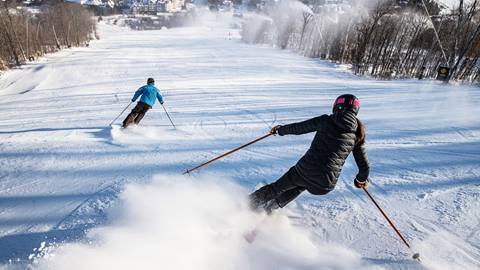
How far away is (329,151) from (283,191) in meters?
0.74

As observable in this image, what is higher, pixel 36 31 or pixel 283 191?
pixel 283 191

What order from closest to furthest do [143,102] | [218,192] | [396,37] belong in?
[218,192] → [143,102] → [396,37]

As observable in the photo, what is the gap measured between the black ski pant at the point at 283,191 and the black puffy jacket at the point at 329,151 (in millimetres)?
98

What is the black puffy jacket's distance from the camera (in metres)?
2.73

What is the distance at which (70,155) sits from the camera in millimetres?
5160

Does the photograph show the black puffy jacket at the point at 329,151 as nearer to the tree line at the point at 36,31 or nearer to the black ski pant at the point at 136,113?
the black ski pant at the point at 136,113

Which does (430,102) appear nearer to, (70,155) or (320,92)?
(320,92)

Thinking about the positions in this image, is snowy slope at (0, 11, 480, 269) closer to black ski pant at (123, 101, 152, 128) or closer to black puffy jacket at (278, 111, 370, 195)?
black ski pant at (123, 101, 152, 128)

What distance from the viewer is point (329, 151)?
110 inches

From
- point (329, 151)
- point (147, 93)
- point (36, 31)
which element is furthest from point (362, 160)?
point (36, 31)

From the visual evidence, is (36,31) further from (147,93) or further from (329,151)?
(329,151)

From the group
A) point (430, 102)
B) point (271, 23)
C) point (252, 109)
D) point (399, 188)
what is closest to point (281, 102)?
point (252, 109)

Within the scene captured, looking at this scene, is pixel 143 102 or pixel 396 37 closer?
pixel 143 102

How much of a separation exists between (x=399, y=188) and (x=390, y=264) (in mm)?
1723
